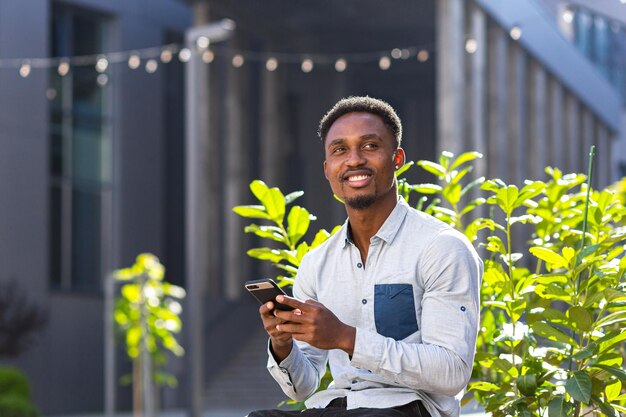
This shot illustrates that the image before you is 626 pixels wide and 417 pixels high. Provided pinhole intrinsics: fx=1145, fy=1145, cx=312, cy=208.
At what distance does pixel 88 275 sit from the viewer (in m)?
24.5

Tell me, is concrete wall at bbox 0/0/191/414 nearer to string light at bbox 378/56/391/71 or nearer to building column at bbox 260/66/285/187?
building column at bbox 260/66/285/187

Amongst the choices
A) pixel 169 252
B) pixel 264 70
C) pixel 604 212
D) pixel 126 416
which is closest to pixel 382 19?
pixel 264 70

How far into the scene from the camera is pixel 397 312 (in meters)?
3.21

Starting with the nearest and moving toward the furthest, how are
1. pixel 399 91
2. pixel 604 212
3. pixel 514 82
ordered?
pixel 604 212 < pixel 514 82 < pixel 399 91

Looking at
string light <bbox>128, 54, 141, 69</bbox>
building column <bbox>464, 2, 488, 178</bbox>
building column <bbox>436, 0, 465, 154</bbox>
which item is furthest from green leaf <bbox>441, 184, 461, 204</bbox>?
string light <bbox>128, 54, 141, 69</bbox>

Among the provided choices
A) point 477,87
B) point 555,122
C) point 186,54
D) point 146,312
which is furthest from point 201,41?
point 555,122

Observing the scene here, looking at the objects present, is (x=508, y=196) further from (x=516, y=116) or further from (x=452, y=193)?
(x=516, y=116)

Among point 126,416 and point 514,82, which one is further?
→ point 514,82

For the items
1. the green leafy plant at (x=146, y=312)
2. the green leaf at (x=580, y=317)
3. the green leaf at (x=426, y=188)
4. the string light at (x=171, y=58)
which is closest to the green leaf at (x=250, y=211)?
the green leaf at (x=426, y=188)

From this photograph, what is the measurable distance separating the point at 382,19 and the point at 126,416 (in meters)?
11.3

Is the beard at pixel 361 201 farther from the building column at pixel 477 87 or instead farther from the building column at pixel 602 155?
the building column at pixel 602 155

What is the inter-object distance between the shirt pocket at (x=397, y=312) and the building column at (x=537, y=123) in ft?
79.3

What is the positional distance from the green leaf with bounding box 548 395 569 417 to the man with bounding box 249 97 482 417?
0.34 meters

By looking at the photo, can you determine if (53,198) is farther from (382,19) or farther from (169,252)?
(382,19)
